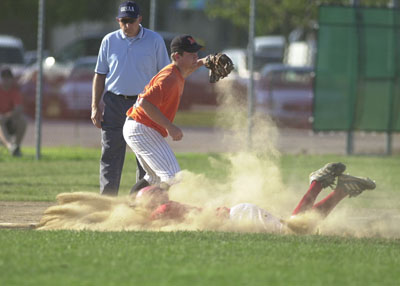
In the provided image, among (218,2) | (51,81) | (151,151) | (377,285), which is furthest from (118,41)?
(218,2)

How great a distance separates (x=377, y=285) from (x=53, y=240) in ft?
9.02

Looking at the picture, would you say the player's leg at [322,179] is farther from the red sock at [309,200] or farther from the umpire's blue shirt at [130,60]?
the umpire's blue shirt at [130,60]

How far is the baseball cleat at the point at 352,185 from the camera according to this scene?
8023 millimetres

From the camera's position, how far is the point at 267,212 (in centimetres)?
794

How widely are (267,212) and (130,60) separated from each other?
2572mm

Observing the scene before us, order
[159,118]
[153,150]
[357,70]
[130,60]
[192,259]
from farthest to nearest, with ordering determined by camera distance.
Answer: [357,70] < [130,60] < [153,150] < [159,118] < [192,259]

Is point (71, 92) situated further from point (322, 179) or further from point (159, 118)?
point (322, 179)

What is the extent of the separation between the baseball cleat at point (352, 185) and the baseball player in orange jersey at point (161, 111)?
154 centimetres

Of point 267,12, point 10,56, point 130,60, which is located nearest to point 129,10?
point 130,60

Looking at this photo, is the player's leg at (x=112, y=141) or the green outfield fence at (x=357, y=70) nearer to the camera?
the player's leg at (x=112, y=141)

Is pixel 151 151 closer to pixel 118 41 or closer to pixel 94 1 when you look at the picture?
pixel 118 41

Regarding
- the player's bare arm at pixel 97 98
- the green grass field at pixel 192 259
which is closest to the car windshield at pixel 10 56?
the player's bare arm at pixel 97 98

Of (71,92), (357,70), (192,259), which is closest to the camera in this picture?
(192,259)

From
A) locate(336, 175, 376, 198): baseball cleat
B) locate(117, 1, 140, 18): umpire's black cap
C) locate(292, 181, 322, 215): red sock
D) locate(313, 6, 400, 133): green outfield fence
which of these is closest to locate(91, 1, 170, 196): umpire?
locate(117, 1, 140, 18): umpire's black cap
